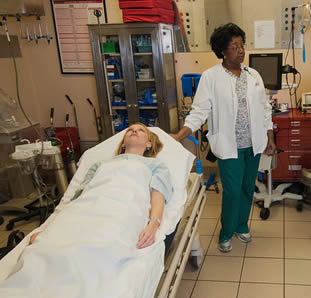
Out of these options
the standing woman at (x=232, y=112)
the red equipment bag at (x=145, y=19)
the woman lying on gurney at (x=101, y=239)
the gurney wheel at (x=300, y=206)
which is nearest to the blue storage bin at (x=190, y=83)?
the red equipment bag at (x=145, y=19)

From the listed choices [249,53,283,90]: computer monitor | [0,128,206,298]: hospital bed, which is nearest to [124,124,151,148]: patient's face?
[0,128,206,298]: hospital bed

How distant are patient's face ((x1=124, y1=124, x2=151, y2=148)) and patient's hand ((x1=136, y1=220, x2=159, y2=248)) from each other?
22.4 inches

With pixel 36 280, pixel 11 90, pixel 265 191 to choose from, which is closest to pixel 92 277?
pixel 36 280

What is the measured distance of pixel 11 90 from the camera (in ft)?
12.6

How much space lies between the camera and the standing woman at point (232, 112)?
2154 millimetres

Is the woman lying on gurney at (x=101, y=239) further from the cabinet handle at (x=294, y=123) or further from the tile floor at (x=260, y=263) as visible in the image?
the cabinet handle at (x=294, y=123)

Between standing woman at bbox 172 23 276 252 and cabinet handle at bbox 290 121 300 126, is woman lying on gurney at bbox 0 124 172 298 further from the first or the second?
cabinet handle at bbox 290 121 300 126

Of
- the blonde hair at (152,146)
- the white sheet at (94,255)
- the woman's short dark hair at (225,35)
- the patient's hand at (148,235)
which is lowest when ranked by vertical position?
the patient's hand at (148,235)

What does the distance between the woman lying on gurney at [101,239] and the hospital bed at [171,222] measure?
0.21 feet

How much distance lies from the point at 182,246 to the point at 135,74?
2297mm

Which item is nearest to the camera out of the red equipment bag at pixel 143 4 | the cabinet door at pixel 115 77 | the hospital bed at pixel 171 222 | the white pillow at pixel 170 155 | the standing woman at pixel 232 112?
the hospital bed at pixel 171 222

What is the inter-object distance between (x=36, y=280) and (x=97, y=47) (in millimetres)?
2795

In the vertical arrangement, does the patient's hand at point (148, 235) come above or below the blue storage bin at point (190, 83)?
below

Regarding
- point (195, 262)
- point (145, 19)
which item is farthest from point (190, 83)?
point (195, 262)
